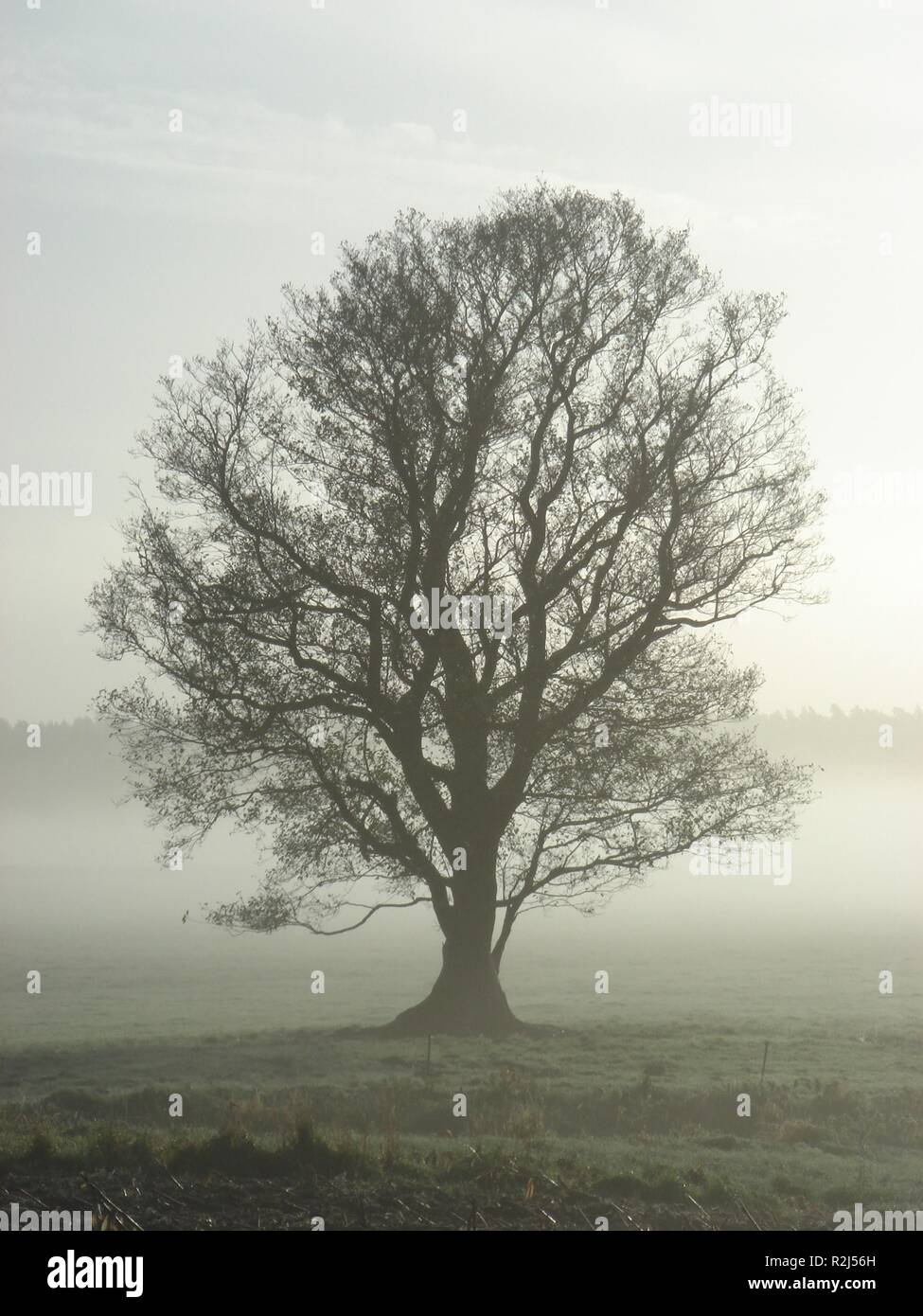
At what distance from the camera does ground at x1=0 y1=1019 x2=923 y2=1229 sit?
41.4ft

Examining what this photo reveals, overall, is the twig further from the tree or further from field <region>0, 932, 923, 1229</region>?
the tree

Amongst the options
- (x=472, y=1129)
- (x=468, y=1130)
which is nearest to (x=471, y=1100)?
(x=472, y=1129)

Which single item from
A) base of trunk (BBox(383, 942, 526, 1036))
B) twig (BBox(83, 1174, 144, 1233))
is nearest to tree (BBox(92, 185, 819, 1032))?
base of trunk (BBox(383, 942, 526, 1036))

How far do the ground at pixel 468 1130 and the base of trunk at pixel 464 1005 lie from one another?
118cm

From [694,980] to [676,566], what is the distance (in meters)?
26.9

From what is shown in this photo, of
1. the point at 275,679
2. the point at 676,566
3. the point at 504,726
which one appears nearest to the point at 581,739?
the point at 504,726

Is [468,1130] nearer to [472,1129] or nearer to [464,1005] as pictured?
[472,1129]

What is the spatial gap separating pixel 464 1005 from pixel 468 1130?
9.95 metres

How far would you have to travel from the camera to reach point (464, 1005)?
27.7 m

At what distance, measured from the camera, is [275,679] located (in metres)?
26.7

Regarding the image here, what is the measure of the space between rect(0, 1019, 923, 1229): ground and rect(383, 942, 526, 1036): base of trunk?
1181 mm

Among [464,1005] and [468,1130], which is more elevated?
[464,1005]

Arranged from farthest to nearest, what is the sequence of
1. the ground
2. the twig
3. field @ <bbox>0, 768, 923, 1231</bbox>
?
field @ <bbox>0, 768, 923, 1231</bbox>, the ground, the twig
